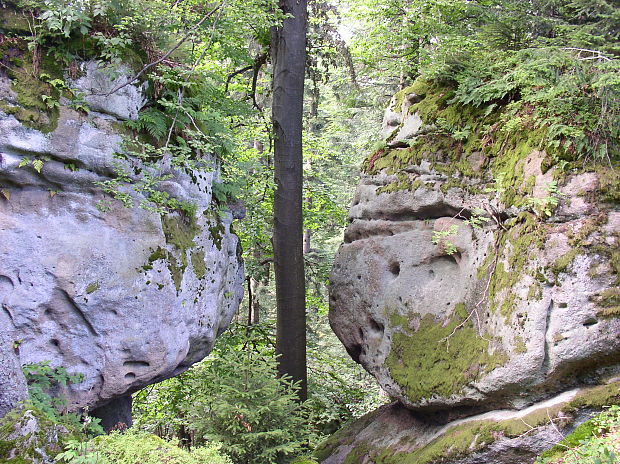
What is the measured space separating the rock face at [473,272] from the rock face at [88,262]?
10.7 ft

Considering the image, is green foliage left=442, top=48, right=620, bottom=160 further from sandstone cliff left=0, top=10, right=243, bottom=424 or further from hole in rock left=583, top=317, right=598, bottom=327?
sandstone cliff left=0, top=10, right=243, bottom=424

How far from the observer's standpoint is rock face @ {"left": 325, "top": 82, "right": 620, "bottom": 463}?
5.47 m

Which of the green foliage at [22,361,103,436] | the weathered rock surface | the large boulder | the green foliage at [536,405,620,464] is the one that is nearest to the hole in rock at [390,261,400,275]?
the large boulder

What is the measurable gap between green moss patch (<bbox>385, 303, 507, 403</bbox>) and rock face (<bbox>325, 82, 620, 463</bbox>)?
2 cm

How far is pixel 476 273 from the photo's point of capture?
22.3 feet

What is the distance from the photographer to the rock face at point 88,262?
209 inches

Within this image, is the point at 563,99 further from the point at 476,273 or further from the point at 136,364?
the point at 136,364

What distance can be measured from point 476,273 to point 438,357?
1.34m

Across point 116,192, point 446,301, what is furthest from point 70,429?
point 446,301

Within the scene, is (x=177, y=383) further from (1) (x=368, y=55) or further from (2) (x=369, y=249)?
(1) (x=368, y=55)

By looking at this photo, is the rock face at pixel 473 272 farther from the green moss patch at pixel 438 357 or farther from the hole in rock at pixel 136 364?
the hole in rock at pixel 136 364

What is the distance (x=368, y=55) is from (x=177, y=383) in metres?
8.68

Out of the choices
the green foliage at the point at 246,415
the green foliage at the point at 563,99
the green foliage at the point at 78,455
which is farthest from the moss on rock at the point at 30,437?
the green foliage at the point at 563,99

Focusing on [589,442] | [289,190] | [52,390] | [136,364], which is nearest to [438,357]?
[589,442]
